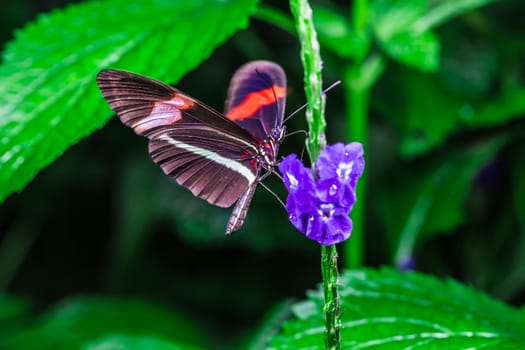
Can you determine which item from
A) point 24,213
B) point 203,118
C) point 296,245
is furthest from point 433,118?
point 24,213

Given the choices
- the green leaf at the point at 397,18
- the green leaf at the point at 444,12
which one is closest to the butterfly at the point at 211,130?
the green leaf at the point at 397,18

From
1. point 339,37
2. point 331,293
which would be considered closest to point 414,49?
point 339,37

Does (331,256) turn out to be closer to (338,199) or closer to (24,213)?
(338,199)

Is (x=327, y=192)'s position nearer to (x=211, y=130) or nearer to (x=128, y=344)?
(x=211, y=130)

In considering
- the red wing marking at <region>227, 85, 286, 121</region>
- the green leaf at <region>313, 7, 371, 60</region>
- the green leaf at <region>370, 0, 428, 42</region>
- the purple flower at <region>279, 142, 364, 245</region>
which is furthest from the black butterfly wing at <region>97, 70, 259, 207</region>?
the green leaf at <region>370, 0, 428, 42</region>

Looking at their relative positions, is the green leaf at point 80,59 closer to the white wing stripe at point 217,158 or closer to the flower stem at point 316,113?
the white wing stripe at point 217,158

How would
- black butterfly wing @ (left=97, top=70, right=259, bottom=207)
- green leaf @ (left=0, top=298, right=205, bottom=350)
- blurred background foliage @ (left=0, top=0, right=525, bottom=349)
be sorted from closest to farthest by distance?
1. black butterfly wing @ (left=97, top=70, right=259, bottom=207)
2. blurred background foliage @ (left=0, top=0, right=525, bottom=349)
3. green leaf @ (left=0, top=298, right=205, bottom=350)

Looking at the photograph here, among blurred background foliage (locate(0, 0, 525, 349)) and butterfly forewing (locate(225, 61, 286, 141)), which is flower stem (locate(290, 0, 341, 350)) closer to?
butterfly forewing (locate(225, 61, 286, 141))
